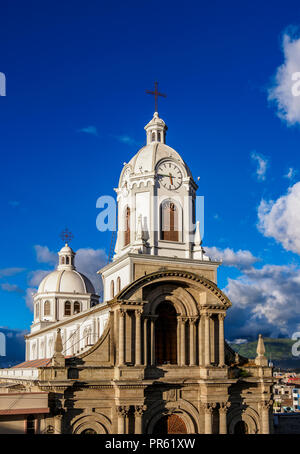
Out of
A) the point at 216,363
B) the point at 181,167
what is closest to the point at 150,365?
the point at 216,363

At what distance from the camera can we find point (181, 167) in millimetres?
46312

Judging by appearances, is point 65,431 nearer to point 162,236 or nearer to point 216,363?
point 216,363

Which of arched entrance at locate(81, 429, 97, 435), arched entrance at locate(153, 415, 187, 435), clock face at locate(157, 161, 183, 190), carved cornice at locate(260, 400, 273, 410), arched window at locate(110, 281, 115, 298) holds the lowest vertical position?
arched entrance at locate(81, 429, 97, 435)

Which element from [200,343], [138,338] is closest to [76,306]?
[200,343]

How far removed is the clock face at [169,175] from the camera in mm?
45469

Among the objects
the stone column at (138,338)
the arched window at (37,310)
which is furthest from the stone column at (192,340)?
the arched window at (37,310)

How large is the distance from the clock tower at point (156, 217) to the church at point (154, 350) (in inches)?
3.2

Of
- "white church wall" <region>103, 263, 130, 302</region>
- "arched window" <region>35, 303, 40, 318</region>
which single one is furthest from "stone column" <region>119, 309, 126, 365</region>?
"arched window" <region>35, 303, 40, 318</region>

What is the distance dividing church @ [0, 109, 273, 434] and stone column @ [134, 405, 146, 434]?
0.07 metres

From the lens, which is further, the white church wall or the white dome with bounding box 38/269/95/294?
the white dome with bounding box 38/269/95/294

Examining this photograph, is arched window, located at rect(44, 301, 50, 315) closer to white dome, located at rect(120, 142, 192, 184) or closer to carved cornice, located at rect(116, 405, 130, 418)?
white dome, located at rect(120, 142, 192, 184)

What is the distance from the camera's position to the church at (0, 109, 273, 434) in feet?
123

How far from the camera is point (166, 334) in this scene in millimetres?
41656

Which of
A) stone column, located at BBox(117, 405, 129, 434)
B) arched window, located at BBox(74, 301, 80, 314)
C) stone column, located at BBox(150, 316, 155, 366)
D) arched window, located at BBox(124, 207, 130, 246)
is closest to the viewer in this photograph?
stone column, located at BBox(117, 405, 129, 434)
